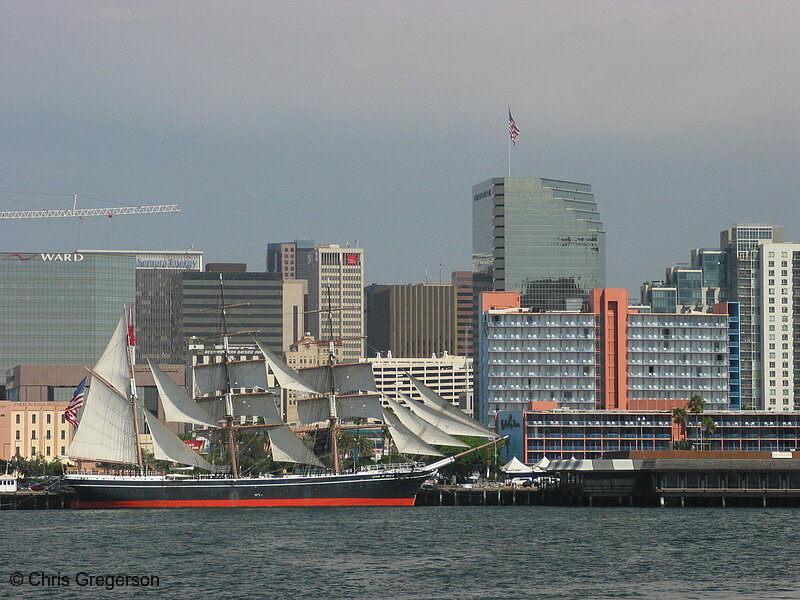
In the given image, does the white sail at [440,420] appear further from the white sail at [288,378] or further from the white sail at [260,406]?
the white sail at [260,406]

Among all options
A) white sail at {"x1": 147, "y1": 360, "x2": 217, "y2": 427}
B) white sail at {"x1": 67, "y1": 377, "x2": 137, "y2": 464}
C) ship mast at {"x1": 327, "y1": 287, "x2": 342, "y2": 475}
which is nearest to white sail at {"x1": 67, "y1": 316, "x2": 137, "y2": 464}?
white sail at {"x1": 67, "y1": 377, "x2": 137, "y2": 464}

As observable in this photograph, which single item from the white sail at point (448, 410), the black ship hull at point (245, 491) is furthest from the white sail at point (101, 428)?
the white sail at point (448, 410)

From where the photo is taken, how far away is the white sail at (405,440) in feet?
561

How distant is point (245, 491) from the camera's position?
169 meters

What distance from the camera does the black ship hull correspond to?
545 ft

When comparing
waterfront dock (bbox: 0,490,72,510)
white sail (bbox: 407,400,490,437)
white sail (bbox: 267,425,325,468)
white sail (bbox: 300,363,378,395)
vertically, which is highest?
white sail (bbox: 300,363,378,395)

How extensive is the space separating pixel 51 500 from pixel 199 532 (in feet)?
170

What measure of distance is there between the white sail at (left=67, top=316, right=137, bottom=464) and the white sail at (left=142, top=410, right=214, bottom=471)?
3.43m

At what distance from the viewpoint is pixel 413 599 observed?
279 ft

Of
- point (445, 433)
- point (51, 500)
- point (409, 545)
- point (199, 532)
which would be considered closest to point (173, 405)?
point (51, 500)

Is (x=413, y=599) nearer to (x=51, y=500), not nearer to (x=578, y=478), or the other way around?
(x=578, y=478)

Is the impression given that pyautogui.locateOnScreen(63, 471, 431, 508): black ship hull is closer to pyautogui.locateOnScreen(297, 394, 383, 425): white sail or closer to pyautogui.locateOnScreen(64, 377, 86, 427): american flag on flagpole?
pyautogui.locateOnScreen(64, 377, 86, 427): american flag on flagpole

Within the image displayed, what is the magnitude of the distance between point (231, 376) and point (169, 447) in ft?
37.6

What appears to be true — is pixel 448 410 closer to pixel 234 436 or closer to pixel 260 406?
pixel 260 406
